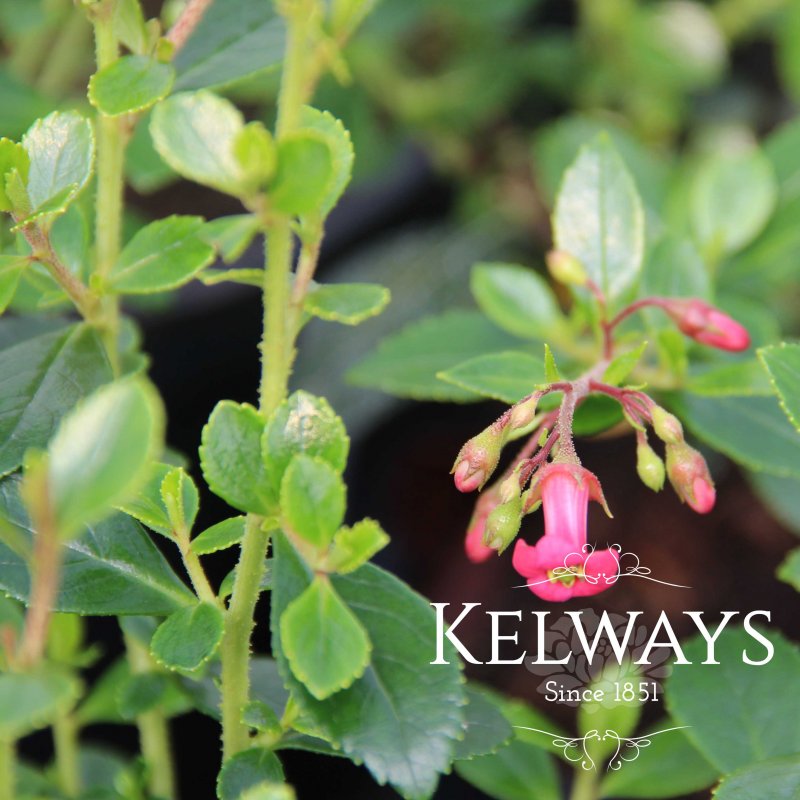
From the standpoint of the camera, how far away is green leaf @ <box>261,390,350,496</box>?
18.5 inches

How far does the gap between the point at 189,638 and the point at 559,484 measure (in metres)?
0.20

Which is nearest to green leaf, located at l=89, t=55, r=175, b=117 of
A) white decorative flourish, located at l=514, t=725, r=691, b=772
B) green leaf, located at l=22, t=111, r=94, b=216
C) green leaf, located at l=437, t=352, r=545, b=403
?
green leaf, located at l=22, t=111, r=94, b=216

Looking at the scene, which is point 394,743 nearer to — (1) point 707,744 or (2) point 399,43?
(1) point 707,744

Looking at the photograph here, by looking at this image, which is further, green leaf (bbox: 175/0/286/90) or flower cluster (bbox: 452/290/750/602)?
green leaf (bbox: 175/0/286/90)

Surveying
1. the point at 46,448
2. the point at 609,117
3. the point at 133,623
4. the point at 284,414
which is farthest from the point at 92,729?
the point at 609,117

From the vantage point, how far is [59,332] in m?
0.62

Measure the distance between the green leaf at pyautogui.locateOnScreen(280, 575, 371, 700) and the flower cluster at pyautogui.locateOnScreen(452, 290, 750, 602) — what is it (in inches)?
4.1

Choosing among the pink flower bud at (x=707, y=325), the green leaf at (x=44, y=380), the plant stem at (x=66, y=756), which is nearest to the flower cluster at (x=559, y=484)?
the pink flower bud at (x=707, y=325)

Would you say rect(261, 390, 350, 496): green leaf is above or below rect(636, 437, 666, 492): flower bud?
above

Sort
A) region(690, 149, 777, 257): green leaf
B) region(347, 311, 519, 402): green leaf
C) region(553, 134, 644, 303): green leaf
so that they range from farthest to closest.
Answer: region(690, 149, 777, 257): green leaf → region(347, 311, 519, 402): green leaf → region(553, 134, 644, 303): green leaf

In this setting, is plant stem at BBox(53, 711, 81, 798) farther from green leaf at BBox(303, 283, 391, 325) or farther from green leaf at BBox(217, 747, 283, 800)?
green leaf at BBox(303, 283, 391, 325)

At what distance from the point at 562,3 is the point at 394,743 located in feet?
4.96

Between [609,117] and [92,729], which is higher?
[609,117]

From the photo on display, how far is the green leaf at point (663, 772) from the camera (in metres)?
0.72
